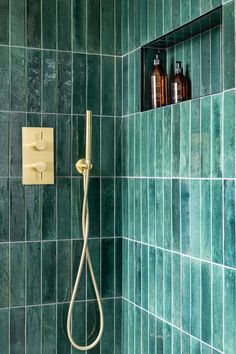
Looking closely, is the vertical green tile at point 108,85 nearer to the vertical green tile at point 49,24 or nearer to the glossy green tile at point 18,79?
the vertical green tile at point 49,24

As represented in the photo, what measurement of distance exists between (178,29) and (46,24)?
66 cm

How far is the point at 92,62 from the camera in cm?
246

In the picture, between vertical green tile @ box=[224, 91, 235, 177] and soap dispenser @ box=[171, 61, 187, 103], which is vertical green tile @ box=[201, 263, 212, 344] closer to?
vertical green tile @ box=[224, 91, 235, 177]

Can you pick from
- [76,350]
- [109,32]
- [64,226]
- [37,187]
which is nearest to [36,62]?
[109,32]

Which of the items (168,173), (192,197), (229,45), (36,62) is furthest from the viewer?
(36,62)

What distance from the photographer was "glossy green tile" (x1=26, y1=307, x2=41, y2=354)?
234cm

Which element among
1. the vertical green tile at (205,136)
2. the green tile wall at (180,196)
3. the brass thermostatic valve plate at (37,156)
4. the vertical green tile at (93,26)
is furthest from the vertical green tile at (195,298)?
the vertical green tile at (93,26)

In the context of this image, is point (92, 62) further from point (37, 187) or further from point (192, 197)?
point (192, 197)

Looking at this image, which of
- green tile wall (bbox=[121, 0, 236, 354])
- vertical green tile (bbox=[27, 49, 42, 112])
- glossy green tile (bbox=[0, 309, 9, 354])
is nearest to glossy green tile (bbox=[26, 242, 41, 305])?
glossy green tile (bbox=[0, 309, 9, 354])

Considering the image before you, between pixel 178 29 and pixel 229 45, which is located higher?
pixel 178 29

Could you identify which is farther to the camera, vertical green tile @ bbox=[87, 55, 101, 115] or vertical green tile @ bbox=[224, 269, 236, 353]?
vertical green tile @ bbox=[87, 55, 101, 115]

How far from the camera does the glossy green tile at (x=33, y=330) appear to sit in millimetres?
2344

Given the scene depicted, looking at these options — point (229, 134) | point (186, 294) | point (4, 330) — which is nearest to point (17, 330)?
point (4, 330)

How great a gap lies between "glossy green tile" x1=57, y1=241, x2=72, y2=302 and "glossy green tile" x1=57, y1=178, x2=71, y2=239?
5 cm
